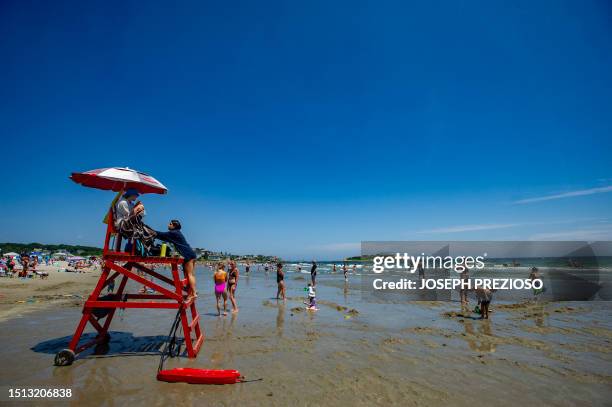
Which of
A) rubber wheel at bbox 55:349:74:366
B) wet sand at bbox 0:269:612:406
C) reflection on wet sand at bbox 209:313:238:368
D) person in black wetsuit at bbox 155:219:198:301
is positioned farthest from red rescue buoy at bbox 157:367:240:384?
rubber wheel at bbox 55:349:74:366

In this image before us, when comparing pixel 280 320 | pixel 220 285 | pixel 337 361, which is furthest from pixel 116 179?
pixel 280 320

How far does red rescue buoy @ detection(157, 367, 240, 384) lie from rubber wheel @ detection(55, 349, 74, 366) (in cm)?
228

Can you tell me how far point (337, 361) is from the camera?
23.4 ft

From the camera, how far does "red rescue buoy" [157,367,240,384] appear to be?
17.6 ft

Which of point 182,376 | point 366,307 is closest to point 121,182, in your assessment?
point 182,376

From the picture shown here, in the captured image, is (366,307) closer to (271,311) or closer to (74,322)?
(271,311)

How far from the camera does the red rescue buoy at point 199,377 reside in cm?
538

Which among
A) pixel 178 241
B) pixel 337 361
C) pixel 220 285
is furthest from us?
pixel 220 285

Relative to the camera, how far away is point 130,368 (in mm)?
6156

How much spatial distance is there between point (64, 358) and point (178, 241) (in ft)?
10.5

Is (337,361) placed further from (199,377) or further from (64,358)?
(64,358)

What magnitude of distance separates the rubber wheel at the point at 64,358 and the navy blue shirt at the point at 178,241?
289cm

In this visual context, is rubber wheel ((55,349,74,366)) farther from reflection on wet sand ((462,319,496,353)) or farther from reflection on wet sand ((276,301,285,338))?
reflection on wet sand ((462,319,496,353))

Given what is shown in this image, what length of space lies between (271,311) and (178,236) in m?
9.09
